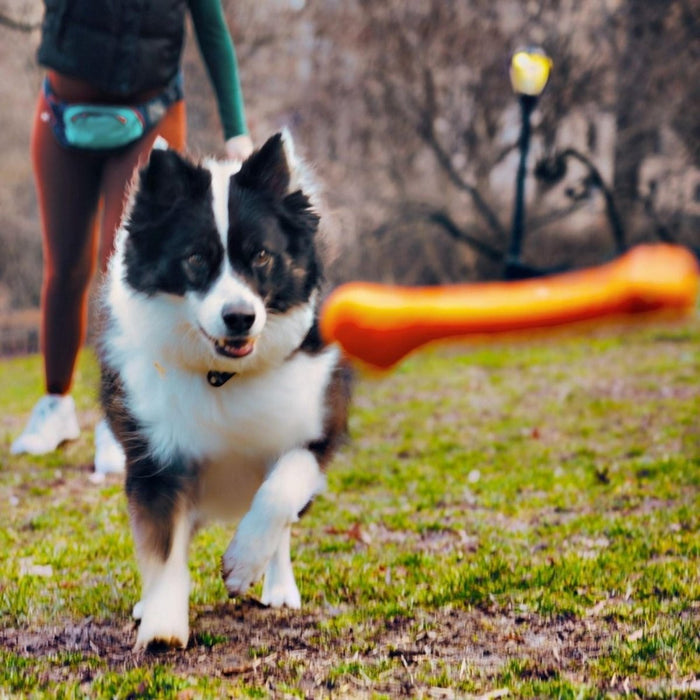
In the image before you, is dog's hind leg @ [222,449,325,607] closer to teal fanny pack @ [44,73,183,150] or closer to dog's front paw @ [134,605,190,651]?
dog's front paw @ [134,605,190,651]

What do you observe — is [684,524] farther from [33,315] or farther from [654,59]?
[33,315]

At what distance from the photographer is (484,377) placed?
8.83m

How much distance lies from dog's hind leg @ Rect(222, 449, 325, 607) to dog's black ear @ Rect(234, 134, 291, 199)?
2.50ft

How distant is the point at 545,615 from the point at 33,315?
1271 centimetres

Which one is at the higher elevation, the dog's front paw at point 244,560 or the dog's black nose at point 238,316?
the dog's black nose at point 238,316

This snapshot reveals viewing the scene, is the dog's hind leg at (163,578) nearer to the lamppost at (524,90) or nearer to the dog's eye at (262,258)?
the dog's eye at (262,258)

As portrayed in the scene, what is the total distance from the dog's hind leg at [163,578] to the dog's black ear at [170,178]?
876mm

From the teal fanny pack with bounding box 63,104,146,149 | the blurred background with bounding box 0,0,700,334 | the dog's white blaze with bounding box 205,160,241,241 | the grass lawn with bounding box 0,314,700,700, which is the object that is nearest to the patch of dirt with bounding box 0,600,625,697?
the grass lawn with bounding box 0,314,700,700

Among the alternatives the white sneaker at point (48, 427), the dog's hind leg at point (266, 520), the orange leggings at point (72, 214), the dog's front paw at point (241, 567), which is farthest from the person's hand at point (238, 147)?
the white sneaker at point (48, 427)

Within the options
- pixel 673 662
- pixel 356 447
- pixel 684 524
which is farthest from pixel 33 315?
pixel 673 662

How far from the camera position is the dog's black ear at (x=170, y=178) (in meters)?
2.43

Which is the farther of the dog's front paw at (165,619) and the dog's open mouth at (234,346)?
the dog's front paw at (165,619)

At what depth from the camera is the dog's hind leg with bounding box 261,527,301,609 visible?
3.03 metres

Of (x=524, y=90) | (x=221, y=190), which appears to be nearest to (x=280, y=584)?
(x=221, y=190)
